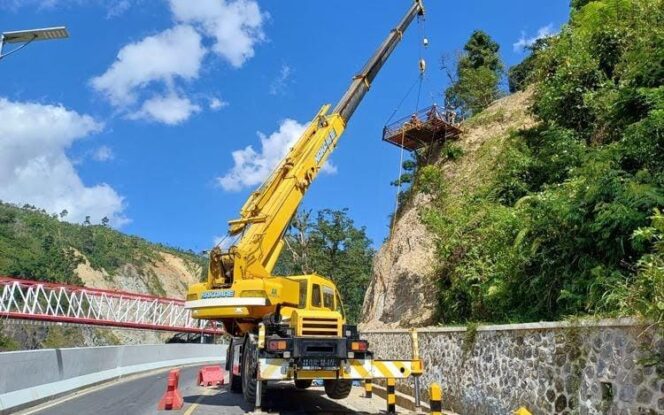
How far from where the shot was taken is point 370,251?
8100 centimetres

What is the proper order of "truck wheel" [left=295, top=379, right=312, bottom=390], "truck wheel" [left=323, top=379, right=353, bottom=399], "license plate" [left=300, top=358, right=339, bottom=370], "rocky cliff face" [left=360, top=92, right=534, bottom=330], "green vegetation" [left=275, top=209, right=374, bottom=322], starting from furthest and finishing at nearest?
"green vegetation" [left=275, top=209, right=374, bottom=322]
"rocky cliff face" [left=360, top=92, right=534, bottom=330]
"truck wheel" [left=295, top=379, right=312, bottom=390]
"truck wheel" [left=323, top=379, right=353, bottom=399]
"license plate" [left=300, top=358, right=339, bottom=370]

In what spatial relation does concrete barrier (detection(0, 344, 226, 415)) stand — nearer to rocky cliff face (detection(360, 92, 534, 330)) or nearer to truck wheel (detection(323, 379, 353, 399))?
truck wheel (detection(323, 379, 353, 399))

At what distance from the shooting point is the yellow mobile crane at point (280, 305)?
1166 cm

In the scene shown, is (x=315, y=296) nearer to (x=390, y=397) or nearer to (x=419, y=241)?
(x=390, y=397)

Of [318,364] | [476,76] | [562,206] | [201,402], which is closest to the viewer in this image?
[562,206]

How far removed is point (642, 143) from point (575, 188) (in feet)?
5.08

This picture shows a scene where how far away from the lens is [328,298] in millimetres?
15023

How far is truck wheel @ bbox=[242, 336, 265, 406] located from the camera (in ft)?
41.2

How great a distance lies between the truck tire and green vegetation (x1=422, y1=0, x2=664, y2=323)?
5.67 m

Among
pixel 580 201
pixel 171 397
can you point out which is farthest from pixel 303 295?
pixel 580 201

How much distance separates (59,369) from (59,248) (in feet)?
276

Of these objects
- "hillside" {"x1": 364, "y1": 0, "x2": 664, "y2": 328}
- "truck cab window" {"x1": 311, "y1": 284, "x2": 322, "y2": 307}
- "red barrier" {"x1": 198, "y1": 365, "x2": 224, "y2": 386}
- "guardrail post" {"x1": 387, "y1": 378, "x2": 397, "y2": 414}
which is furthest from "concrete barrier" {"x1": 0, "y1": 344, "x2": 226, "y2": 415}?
"hillside" {"x1": 364, "y1": 0, "x2": 664, "y2": 328}

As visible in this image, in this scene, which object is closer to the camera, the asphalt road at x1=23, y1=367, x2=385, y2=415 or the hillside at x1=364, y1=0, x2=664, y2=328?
the hillside at x1=364, y1=0, x2=664, y2=328

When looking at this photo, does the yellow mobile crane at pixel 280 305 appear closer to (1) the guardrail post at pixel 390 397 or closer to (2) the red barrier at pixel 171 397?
(1) the guardrail post at pixel 390 397
